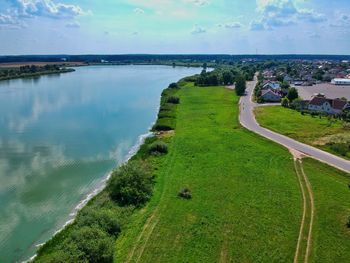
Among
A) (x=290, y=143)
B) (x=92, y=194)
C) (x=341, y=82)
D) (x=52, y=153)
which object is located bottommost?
(x=92, y=194)

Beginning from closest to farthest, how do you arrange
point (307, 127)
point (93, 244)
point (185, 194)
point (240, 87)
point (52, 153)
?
point (93, 244)
point (185, 194)
point (52, 153)
point (307, 127)
point (240, 87)

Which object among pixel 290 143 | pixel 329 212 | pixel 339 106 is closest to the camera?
pixel 329 212

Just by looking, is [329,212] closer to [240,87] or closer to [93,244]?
[93,244]

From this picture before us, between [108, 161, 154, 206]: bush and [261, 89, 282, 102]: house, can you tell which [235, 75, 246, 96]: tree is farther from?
[108, 161, 154, 206]: bush

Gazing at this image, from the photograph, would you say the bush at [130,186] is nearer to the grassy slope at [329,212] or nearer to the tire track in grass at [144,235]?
the tire track in grass at [144,235]

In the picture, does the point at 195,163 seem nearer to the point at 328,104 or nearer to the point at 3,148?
the point at 3,148

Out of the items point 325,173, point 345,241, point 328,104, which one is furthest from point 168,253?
point 328,104

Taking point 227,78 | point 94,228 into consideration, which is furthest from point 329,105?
point 94,228

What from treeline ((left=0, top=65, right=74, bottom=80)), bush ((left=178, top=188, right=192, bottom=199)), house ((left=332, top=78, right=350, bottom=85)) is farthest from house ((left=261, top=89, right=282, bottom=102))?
treeline ((left=0, top=65, right=74, bottom=80))
